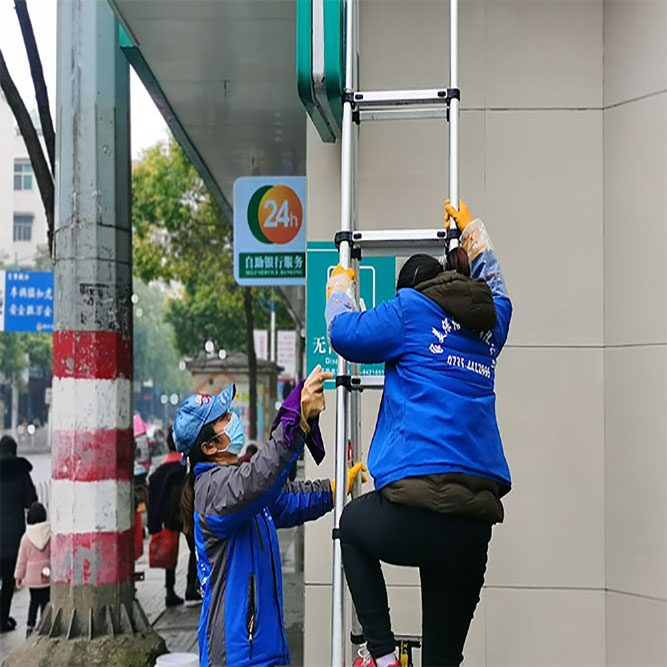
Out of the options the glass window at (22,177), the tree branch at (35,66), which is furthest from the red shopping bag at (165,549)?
the glass window at (22,177)

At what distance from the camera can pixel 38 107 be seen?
371 inches

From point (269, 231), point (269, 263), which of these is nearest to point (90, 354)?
point (269, 263)

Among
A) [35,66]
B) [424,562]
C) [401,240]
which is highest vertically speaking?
[35,66]

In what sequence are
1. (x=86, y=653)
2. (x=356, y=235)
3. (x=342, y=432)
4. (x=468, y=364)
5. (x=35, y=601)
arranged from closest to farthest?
(x=468, y=364), (x=342, y=432), (x=356, y=235), (x=86, y=653), (x=35, y=601)

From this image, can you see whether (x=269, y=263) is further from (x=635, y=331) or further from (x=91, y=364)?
(x=635, y=331)

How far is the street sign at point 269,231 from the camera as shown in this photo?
9.43 meters

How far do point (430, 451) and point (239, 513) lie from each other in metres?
0.94

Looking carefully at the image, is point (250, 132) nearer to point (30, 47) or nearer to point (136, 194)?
point (30, 47)

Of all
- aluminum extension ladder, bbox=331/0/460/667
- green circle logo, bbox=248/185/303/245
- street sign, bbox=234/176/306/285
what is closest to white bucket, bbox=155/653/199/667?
aluminum extension ladder, bbox=331/0/460/667

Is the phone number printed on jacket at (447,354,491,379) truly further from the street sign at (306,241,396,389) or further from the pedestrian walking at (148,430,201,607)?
the pedestrian walking at (148,430,201,607)

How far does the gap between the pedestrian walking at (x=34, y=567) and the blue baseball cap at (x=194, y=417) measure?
20.0 feet

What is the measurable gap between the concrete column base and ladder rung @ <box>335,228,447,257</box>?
439 centimetres

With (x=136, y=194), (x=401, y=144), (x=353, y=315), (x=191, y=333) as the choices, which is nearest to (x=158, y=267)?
(x=136, y=194)

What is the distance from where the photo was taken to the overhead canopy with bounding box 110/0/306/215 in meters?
6.39
